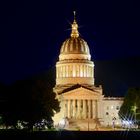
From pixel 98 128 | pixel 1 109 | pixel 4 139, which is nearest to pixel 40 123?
pixel 1 109

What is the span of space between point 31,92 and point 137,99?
136 ft

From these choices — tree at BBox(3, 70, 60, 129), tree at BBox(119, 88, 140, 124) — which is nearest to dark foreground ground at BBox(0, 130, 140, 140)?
tree at BBox(3, 70, 60, 129)

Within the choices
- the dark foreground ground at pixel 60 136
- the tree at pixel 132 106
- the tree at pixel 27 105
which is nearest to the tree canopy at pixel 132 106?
the tree at pixel 132 106

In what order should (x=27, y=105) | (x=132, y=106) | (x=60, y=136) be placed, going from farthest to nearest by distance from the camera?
(x=132, y=106) < (x=27, y=105) < (x=60, y=136)

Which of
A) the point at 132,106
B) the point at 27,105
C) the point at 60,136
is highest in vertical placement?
the point at 132,106

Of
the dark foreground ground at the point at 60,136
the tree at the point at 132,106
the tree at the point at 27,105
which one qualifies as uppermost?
the tree at the point at 132,106

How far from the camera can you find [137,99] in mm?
190625

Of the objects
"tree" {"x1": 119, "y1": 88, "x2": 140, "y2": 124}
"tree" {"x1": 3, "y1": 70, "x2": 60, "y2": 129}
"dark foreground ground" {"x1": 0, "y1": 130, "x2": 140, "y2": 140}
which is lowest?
"dark foreground ground" {"x1": 0, "y1": 130, "x2": 140, "y2": 140}

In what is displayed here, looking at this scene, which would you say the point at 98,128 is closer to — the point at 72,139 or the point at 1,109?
the point at 1,109

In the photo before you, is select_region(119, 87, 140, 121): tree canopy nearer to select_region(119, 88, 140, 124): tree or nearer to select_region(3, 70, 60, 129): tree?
select_region(119, 88, 140, 124): tree

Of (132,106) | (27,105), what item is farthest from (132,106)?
(27,105)

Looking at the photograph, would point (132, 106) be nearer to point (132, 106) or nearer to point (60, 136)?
point (132, 106)

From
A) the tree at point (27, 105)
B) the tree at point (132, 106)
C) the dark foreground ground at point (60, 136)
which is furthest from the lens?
the tree at point (132, 106)

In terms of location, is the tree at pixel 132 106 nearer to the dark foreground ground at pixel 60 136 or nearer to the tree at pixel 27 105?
the tree at pixel 27 105
